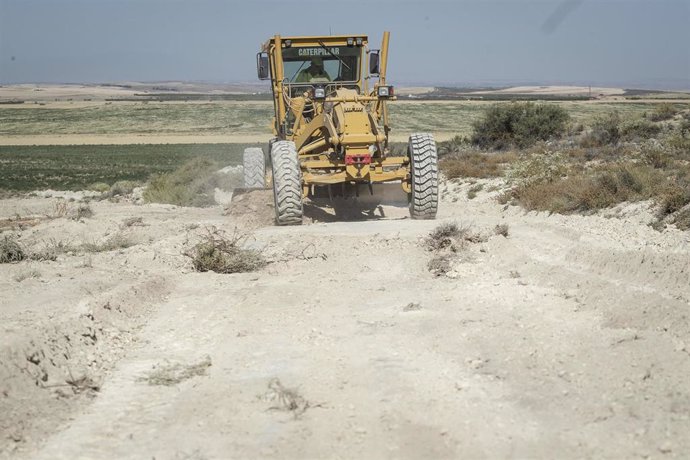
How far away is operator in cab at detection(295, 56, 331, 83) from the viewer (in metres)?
14.9

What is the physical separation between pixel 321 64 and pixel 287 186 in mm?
3715

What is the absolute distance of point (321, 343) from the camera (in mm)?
6602

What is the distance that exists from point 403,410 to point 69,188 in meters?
23.7

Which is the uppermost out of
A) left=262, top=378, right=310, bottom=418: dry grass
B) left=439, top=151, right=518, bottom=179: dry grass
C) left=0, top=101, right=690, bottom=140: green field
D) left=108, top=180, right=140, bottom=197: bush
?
left=262, top=378, right=310, bottom=418: dry grass

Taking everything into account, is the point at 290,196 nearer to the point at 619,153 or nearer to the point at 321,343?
the point at 321,343

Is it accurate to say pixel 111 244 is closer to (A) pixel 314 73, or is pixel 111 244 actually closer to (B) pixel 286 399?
(A) pixel 314 73

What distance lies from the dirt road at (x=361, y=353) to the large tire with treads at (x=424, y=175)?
2325 millimetres

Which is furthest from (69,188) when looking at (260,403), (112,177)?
(260,403)

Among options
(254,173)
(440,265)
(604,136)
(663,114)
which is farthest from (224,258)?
(663,114)

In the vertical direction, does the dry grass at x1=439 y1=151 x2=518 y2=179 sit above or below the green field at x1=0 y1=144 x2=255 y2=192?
above

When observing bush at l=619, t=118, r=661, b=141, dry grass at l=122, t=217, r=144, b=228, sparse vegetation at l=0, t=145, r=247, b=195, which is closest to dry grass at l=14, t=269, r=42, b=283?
dry grass at l=122, t=217, r=144, b=228

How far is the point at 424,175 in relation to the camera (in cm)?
1275

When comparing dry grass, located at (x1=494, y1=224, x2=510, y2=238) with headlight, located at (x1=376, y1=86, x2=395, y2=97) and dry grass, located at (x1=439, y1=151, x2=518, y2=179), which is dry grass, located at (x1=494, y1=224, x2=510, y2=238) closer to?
headlight, located at (x1=376, y1=86, x2=395, y2=97)

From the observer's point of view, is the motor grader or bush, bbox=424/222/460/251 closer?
bush, bbox=424/222/460/251
